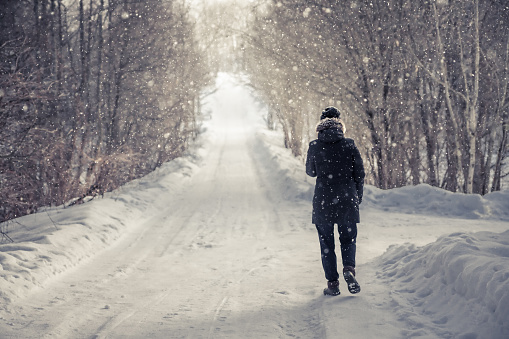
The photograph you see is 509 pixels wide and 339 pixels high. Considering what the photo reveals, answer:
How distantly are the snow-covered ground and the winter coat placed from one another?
0.95 metres

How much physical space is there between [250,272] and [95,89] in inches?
583

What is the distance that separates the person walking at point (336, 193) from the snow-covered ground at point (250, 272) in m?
0.36

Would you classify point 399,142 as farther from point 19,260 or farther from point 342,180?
point 19,260

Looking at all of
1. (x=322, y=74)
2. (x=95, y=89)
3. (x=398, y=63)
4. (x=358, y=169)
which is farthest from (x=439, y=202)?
(x=95, y=89)

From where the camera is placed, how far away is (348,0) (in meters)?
13.0

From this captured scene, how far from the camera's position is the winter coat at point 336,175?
4.70 metres

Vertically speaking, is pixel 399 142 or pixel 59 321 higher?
pixel 399 142

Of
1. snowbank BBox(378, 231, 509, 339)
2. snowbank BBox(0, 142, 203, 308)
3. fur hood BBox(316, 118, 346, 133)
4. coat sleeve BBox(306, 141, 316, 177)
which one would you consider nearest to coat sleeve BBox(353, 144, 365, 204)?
fur hood BBox(316, 118, 346, 133)

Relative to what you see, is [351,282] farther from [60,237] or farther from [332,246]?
[60,237]

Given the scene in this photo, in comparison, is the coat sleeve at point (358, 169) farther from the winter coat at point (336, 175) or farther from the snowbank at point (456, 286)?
the snowbank at point (456, 286)

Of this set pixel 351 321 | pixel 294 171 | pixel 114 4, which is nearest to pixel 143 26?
pixel 114 4

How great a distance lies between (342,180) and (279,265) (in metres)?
2.24

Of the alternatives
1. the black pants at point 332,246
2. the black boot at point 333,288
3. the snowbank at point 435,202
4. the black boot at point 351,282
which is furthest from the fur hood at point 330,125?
the snowbank at point 435,202

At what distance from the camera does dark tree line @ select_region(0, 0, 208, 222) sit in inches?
494
